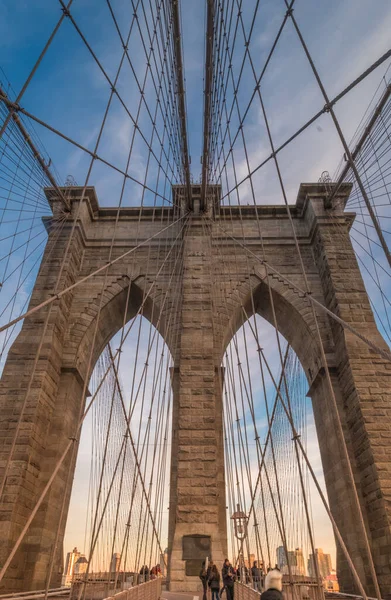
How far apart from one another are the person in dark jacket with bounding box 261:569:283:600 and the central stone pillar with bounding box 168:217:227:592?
687 cm

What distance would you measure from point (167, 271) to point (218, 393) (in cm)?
420

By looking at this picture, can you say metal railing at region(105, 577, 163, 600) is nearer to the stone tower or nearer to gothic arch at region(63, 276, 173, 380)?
the stone tower

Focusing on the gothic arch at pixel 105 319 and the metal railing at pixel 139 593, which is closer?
the metal railing at pixel 139 593

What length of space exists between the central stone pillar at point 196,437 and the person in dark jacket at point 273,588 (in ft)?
22.5

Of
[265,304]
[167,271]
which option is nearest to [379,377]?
[265,304]

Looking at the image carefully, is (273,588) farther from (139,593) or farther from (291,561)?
(291,561)

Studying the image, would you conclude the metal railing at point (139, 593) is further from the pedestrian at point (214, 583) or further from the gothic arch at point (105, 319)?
the gothic arch at point (105, 319)

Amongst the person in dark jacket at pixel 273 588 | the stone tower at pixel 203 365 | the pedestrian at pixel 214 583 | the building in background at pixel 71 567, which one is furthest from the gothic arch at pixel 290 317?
the person in dark jacket at pixel 273 588

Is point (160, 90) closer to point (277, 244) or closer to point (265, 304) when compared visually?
point (277, 244)

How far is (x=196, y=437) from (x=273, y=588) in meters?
7.50

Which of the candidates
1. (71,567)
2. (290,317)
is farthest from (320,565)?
(290,317)

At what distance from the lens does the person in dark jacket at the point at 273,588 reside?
6.22ft

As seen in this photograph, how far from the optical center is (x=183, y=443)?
9.17 meters

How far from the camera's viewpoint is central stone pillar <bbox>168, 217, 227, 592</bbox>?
802 centimetres
